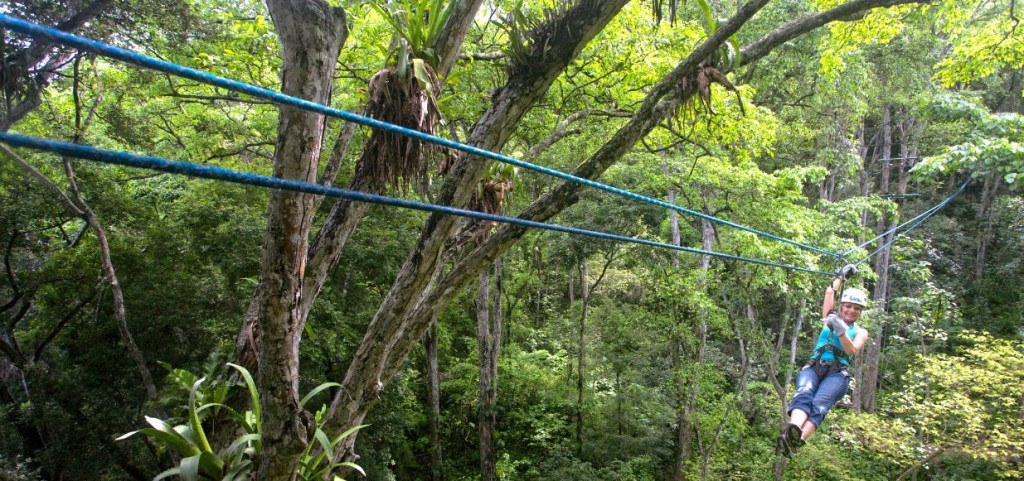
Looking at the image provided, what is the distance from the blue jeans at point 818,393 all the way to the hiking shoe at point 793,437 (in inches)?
5.8

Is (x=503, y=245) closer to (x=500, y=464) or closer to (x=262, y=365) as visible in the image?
(x=262, y=365)

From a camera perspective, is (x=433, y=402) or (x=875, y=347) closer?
(x=433, y=402)

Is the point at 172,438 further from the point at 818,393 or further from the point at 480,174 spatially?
the point at 818,393

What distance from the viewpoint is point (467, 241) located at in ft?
11.0

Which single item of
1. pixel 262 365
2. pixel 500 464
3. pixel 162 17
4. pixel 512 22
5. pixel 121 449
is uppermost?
pixel 162 17

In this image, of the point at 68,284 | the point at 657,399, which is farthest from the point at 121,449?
the point at 657,399

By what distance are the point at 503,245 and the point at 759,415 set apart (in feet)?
39.2

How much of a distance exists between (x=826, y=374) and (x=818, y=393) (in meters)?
0.20

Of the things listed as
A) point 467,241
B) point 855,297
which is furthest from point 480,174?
point 855,297

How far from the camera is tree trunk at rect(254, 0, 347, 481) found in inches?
72.6

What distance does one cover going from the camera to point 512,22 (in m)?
2.57

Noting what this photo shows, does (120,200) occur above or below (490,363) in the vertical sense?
above

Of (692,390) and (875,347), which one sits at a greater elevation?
(875,347)

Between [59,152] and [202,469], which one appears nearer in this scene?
[59,152]
